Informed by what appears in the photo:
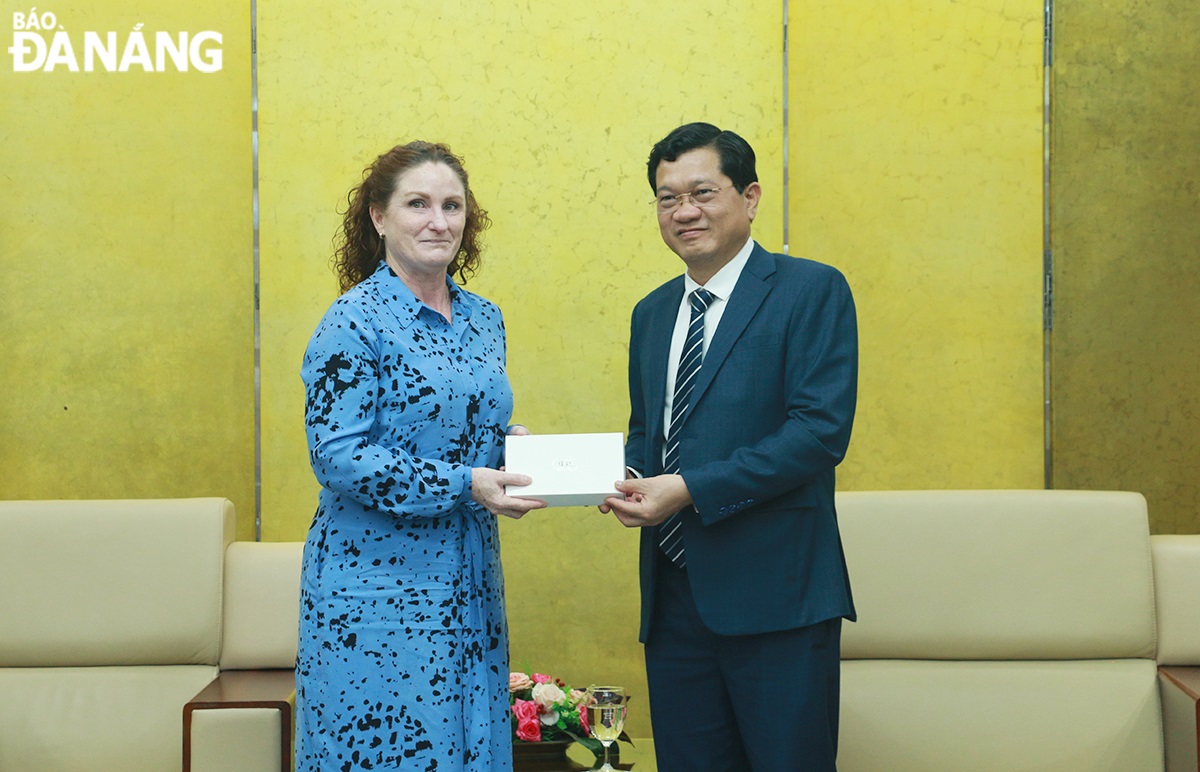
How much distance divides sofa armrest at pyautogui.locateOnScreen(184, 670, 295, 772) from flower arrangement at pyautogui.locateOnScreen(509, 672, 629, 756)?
535mm

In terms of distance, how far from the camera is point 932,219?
3604mm

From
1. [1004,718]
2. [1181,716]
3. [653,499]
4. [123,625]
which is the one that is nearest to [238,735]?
[123,625]

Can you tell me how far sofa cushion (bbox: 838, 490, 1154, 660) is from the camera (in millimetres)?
2797

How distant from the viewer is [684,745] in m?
2.15

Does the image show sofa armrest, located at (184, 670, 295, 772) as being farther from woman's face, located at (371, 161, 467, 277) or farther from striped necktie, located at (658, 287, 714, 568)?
woman's face, located at (371, 161, 467, 277)

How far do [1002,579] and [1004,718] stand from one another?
343 mm

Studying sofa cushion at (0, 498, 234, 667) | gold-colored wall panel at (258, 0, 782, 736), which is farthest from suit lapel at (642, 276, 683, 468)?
sofa cushion at (0, 498, 234, 667)

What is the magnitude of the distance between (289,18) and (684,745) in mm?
2447

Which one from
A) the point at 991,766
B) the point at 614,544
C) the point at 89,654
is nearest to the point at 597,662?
the point at 614,544

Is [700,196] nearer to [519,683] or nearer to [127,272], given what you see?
[519,683]

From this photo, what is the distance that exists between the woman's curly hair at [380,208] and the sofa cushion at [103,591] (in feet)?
3.66

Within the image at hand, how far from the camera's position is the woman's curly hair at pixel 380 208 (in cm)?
209

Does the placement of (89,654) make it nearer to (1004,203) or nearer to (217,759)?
(217,759)

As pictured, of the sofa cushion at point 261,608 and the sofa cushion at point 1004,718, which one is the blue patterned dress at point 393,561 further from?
the sofa cushion at point 1004,718
